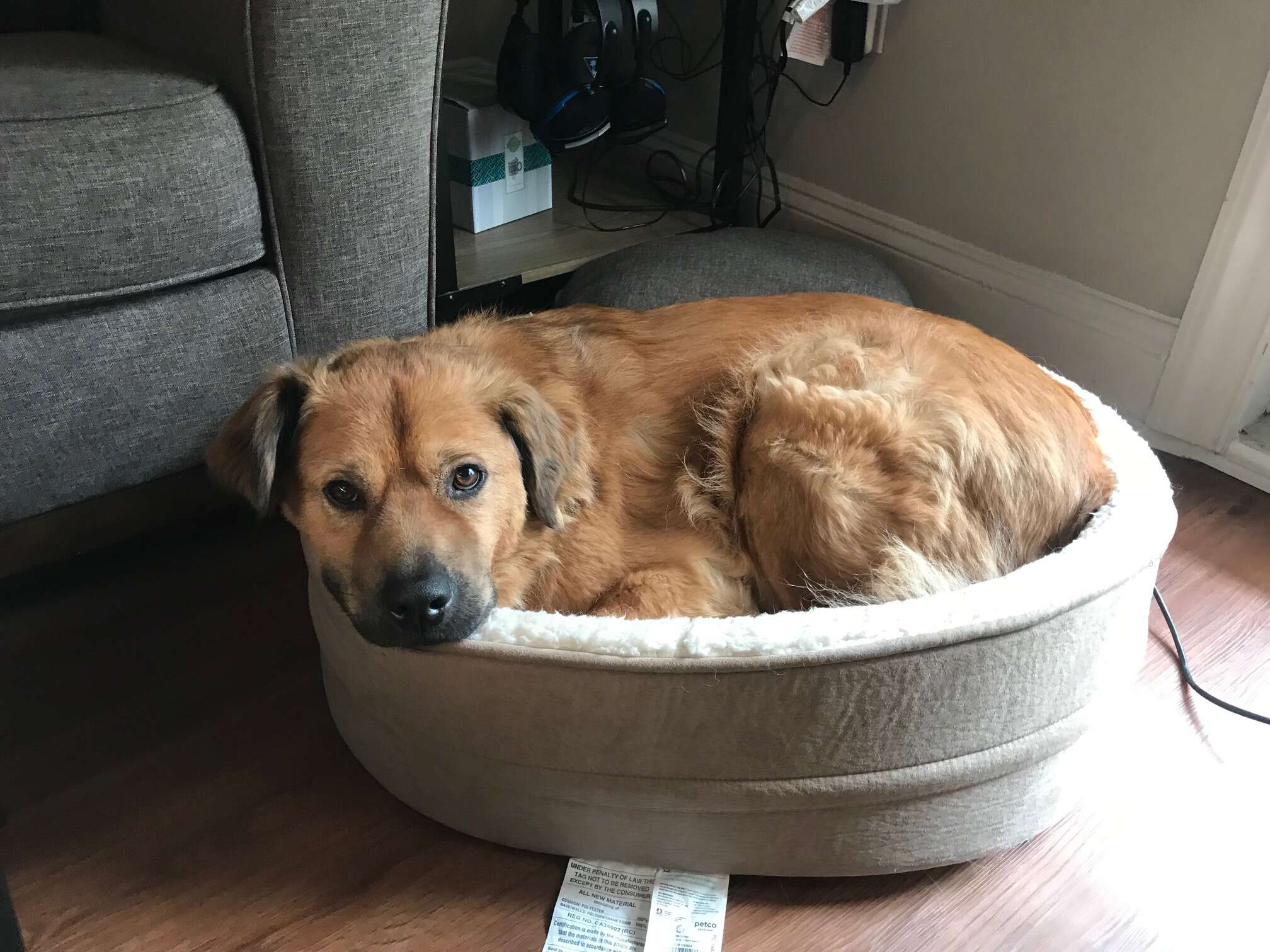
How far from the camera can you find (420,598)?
1.27 meters

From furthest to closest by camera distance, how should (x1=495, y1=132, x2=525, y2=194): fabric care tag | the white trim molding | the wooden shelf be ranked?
(x1=495, y1=132, x2=525, y2=194): fabric care tag → the wooden shelf → the white trim molding

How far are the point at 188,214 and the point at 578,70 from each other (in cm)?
127

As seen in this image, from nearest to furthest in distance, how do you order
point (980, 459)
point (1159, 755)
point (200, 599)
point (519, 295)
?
point (980, 459) → point (1159, 755) → point (200, 599) → point (519, 295)

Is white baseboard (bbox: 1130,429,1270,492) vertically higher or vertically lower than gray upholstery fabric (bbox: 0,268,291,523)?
lower

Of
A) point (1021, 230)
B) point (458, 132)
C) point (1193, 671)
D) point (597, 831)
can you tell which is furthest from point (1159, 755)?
point (458, 132)

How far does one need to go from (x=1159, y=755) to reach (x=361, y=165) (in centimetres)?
171

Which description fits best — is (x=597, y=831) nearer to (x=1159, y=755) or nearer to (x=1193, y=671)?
(x=1159, y=755)

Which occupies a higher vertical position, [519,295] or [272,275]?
[272,275]

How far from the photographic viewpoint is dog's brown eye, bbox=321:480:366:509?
1.36 meters

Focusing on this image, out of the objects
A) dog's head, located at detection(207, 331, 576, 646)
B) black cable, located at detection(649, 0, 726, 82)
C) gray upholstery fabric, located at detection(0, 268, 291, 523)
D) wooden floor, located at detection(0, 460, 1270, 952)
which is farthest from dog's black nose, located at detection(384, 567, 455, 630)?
black cable, located at detection(649, 0, 726, 82)

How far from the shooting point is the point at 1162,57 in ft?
7.24

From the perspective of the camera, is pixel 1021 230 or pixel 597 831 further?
pixel 1021 230

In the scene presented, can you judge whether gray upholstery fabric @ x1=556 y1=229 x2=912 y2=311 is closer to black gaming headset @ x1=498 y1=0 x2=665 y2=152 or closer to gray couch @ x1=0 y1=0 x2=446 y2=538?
black gaming headset @ x1=498 y1=0 x2=665 y2=152

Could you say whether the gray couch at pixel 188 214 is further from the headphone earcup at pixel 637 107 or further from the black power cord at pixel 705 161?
the black power cord at pixel 705 161
